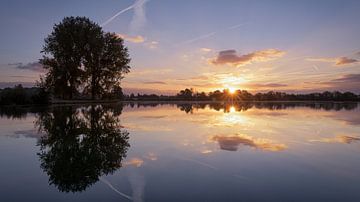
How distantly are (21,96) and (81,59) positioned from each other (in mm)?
8003

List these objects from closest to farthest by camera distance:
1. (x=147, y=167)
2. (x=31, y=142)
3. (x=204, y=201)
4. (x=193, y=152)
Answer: (x=204, y=201)
(x=147, y=167)
(x=193, y=152)
(x=31, y=142)

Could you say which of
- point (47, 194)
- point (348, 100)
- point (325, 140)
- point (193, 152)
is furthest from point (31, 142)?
point (348, 100)

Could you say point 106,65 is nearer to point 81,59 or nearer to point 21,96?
point 81,59

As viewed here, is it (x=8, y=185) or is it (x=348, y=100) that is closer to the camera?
(x=8, y=185)

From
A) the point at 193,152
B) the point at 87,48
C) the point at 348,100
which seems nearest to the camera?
the point at 193,152

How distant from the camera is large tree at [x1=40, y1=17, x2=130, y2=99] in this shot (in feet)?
123

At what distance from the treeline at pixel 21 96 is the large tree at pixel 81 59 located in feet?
7.44

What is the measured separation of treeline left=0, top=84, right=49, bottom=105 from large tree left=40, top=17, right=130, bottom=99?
227cm

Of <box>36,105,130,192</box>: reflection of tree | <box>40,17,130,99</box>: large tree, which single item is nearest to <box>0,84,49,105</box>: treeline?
<box>40,17,130,99</box>: large tree

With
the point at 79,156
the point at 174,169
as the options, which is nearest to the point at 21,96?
the point at 79,156

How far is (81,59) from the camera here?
38.8 m

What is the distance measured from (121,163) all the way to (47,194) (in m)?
2.09

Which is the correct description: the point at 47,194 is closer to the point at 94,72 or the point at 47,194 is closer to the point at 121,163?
the point at 121,163

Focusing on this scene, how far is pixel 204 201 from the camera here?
167 inches
